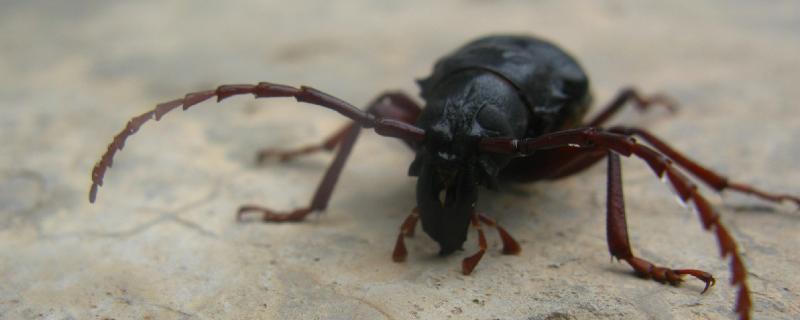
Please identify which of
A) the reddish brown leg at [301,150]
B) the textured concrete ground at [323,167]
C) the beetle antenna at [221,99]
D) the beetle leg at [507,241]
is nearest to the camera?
the beetle antenna at [221,99]

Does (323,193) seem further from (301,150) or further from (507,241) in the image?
(507,241)

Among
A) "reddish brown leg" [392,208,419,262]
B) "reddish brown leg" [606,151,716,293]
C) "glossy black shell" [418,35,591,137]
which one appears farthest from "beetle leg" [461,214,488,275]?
"glossy black shell" [418,35,591,137]

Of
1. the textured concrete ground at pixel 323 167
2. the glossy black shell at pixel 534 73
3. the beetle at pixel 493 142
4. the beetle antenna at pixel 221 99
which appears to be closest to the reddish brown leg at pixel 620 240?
the beetle at pixel 493 142

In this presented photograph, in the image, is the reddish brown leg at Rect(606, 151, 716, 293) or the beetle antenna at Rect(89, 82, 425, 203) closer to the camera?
the beetle antenna at Rect(89, 82, 425, 203)

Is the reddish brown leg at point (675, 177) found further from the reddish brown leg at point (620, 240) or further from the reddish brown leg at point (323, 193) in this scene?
the reddish brown leg at point (323, 193)

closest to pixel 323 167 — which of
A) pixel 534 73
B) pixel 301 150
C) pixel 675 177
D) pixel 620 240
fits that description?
pixel 301 150

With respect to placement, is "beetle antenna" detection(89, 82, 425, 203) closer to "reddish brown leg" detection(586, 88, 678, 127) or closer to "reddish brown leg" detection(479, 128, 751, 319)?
"reddish brown leg" detection(479, 128, 751, 319)
